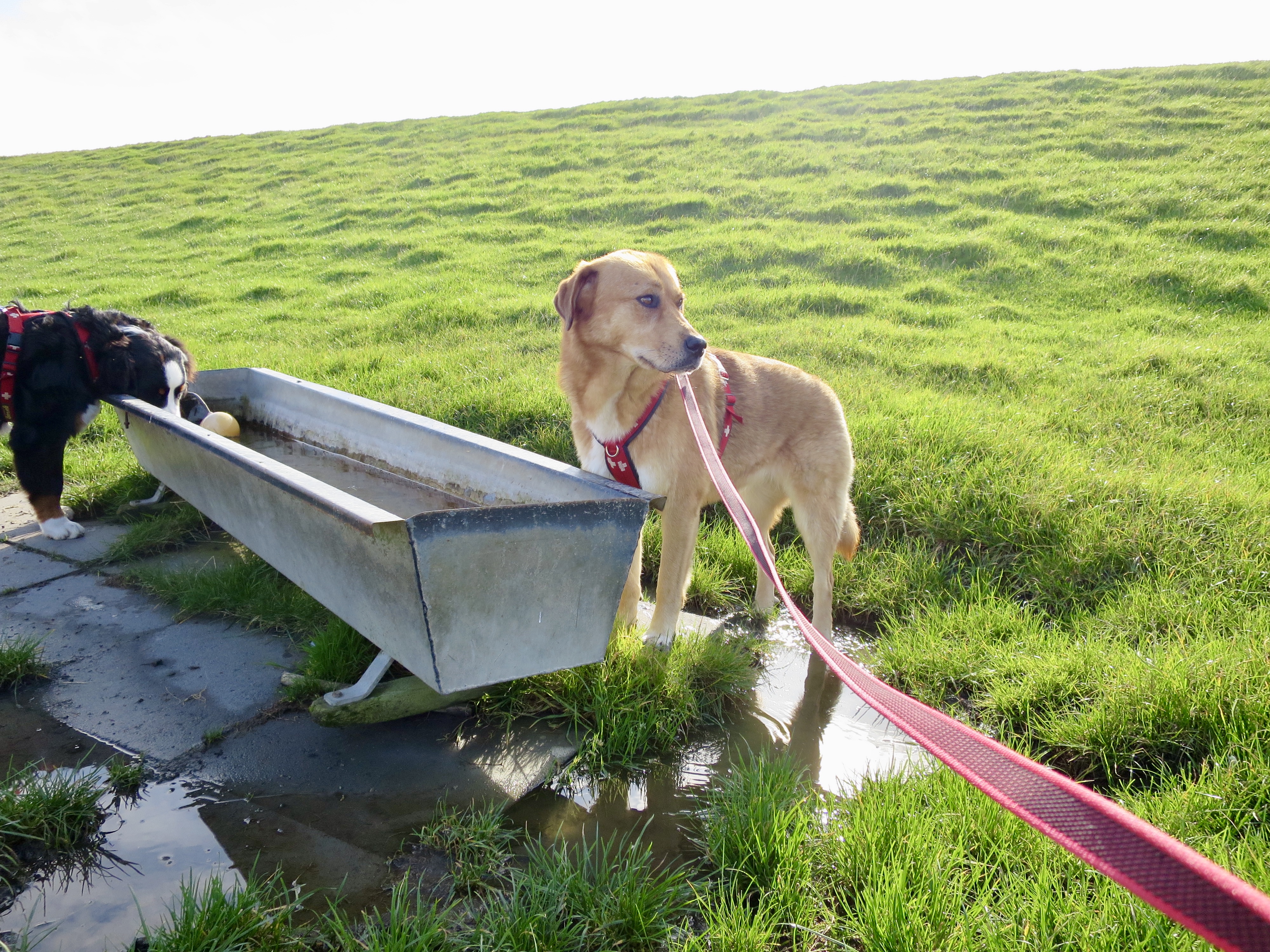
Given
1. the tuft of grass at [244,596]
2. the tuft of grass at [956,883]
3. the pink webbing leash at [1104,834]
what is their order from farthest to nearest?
the tuft of grass at [244,596] < the tuft of grass at [956,883] < the pink webbing leash at [1104,834]

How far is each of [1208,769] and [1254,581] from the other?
1.38m

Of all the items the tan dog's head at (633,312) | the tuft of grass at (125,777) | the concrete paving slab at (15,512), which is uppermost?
the tan dog's head at (633,312)

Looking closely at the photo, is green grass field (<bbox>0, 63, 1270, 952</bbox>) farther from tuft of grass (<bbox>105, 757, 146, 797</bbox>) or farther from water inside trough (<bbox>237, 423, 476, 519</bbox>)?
tuft of grass (<bbox>105, 757, 146, 797</bbox>)

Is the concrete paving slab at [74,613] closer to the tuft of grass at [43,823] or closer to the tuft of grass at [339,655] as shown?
the tuft of grass at [339,655]

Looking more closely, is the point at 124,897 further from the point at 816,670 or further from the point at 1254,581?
the point at 1254,581

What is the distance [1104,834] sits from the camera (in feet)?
3.05

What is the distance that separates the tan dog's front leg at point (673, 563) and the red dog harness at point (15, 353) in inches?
130

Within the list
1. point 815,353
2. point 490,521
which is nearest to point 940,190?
point 815,353

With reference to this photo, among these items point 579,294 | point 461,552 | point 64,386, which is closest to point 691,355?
point 579,294

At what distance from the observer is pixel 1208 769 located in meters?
2.18

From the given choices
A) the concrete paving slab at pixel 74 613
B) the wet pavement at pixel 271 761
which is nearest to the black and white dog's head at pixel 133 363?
the concrete paving slab at pixel 74 613

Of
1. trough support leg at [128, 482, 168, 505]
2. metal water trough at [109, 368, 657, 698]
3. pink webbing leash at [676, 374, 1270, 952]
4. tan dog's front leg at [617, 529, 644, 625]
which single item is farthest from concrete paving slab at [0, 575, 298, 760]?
pink webbing leash at [676, 374, 1270, 952]

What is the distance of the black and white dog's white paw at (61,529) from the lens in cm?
414

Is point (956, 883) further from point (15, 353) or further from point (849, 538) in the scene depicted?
point (15, 353)
